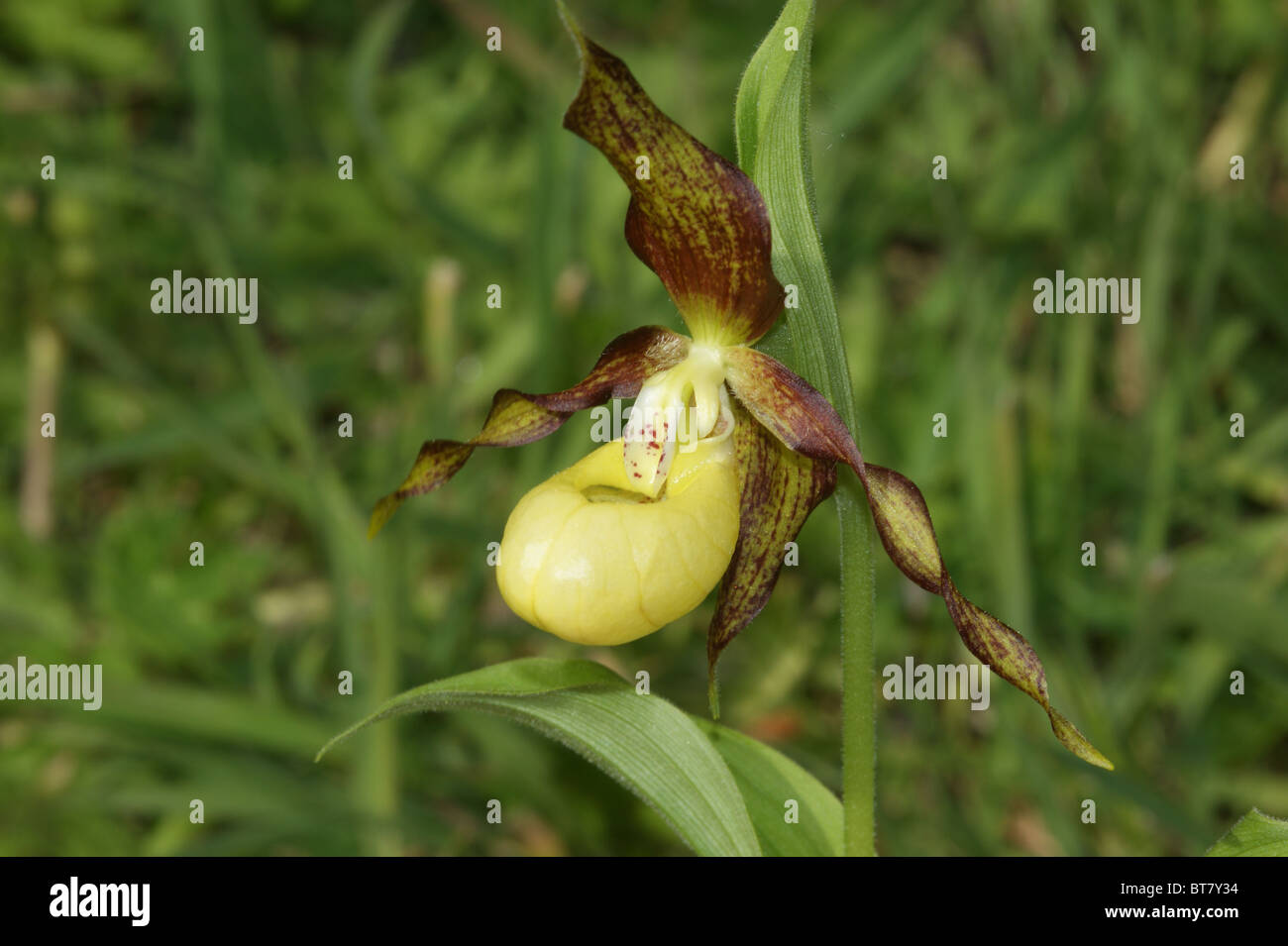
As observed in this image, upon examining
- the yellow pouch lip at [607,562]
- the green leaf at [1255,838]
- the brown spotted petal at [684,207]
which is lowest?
the green leaf at [1255,838]

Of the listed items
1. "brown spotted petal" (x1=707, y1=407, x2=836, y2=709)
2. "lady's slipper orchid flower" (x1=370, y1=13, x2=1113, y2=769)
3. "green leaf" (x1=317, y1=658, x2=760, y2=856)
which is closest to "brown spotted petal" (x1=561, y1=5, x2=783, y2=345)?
"lady's slipper orchid flower" (x1=370, y1=13, x2=1113, y2=769)

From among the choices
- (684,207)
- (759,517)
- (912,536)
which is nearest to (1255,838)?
(912,536)

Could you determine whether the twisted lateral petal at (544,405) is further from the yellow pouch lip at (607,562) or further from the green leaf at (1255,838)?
the green leaf at (1255,838)

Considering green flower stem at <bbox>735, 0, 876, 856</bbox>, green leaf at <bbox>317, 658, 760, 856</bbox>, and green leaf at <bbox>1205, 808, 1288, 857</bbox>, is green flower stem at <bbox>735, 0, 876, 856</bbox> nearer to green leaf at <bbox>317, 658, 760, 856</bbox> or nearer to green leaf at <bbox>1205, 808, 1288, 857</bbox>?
green leaf at <bbox>317, 658, 760, 856</bbox>

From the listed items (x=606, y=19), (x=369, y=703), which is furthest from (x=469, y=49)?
(x=369, y=703)

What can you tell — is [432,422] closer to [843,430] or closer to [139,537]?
[139,537]

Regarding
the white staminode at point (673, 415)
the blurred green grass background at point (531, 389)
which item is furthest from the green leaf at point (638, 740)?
the blurred green grass background at point (531, 389)

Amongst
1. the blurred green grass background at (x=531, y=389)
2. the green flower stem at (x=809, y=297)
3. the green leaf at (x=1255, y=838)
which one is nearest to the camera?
the green flower stem at (x=809, y=297)
